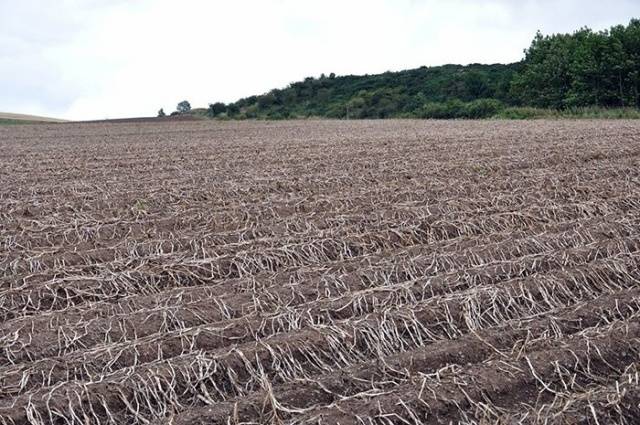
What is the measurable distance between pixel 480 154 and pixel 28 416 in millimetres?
12267

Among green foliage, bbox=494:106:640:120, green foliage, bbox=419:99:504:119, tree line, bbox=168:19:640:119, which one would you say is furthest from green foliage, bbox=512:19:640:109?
green foliage, bbox=419:99:504:119

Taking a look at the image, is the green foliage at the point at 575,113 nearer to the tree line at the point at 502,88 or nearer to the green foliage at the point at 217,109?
the tree line at the point at 502,88

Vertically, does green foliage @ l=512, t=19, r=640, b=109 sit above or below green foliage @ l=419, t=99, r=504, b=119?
above

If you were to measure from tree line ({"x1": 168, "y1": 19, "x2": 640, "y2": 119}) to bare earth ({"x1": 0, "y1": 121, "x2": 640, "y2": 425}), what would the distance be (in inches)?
1424

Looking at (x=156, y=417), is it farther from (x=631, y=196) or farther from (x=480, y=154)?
(x=480, y=154)

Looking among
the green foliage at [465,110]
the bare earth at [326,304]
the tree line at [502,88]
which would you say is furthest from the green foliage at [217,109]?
the bare earth at [326,304]

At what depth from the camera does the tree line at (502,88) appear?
42.7m

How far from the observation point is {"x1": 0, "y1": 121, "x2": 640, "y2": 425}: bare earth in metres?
3.86

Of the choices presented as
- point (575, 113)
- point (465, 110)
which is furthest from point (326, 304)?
point (465, 110)

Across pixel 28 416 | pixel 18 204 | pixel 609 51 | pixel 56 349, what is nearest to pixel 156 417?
pixel 28 416

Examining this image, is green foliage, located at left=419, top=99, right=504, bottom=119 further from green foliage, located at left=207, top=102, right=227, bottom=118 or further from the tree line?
green foliage, located at left=207, top=102, right=227, bottom=118

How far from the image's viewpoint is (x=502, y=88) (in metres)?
55.8

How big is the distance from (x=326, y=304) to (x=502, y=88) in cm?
5397

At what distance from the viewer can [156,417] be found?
150 inches
